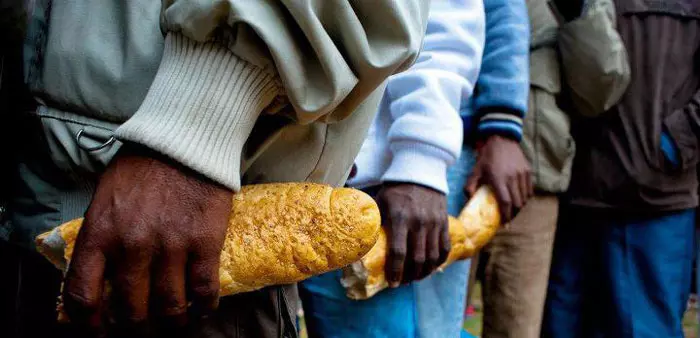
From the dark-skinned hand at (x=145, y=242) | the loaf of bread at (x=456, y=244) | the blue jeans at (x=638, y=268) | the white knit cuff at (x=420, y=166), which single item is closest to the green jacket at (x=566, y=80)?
the blue jeans at (x=638, y=268)

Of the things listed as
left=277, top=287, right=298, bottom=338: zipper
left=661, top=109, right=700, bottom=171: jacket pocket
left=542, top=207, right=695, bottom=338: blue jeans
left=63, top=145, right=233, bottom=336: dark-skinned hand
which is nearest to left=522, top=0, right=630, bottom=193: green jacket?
left=661, top=109, right=700, bottom=171: jacket pocket

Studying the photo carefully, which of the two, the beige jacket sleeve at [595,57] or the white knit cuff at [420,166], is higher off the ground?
the beige jacket sleeve at [595,57]

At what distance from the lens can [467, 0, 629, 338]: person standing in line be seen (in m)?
2.26

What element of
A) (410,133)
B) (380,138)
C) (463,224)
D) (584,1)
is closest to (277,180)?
(410,133)

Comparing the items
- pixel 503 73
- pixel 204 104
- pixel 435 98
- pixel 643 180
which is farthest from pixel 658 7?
pixel 204 104

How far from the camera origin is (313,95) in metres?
0.76

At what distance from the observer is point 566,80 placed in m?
2.34

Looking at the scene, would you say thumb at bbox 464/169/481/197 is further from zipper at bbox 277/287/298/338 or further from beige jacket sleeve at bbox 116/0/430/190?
beige jacket sleeve at bbox 116/0/430/190

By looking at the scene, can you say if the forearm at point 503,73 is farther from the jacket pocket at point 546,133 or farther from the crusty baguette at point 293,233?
the crusty baguette at point 293,233

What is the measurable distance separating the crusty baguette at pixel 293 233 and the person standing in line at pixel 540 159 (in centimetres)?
157

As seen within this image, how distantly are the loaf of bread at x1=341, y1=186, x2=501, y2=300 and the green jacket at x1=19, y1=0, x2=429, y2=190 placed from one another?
63 cm

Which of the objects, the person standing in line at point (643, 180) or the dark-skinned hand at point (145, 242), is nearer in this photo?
the dark-skinned hand at point (145, 242)

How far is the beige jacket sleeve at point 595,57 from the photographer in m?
2.24

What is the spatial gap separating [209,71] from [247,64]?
0.14 feet
